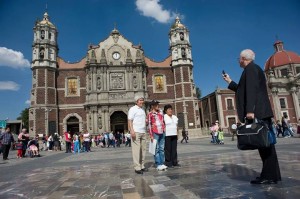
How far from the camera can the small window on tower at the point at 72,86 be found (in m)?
30.4

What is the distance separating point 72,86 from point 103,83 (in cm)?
400

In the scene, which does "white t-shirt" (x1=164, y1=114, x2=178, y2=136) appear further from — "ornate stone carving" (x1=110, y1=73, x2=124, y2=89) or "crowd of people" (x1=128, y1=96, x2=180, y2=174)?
"ornate stone carving" (x1=110, y1=73, x2=124, y2=89)

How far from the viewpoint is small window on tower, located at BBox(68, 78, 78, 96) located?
30.4 meters

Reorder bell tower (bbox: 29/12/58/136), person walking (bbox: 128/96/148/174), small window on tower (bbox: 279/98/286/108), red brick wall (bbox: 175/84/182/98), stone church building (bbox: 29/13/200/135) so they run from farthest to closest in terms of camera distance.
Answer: small window on tower (bbox: 279/98/286/108)
red brick wall (bbox: 175/84/182/98)
stone church building (bbox: 29/13/200/135)
bell tower (bbox: 29/12/58/136)
person walking (bbox: 128/96/148/174)

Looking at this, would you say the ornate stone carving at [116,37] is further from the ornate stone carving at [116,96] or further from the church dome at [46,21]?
the church dome at [46,21]

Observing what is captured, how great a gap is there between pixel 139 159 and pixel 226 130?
Answer: 99.9 feet

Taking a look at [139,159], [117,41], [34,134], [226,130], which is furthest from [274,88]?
[139,159]

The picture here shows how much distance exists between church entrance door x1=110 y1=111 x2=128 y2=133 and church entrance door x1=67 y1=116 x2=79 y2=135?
4.23 m

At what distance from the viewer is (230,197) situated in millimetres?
2809

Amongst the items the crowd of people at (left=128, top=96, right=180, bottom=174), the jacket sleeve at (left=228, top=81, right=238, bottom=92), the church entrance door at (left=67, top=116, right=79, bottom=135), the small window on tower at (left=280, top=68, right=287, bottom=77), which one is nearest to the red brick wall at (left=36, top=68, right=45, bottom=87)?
the church entrance door at (left=67, top=116, right=79, bottom=135)

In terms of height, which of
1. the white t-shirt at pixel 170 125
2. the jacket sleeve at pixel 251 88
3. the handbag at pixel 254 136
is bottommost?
the handbag at pixel 254 136

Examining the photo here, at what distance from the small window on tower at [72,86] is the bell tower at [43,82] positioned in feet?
5.85

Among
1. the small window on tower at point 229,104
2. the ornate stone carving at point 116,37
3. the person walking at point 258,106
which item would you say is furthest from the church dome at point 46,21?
the person walking at point 258,106

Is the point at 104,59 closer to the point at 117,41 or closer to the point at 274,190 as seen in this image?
the point at 117,41
